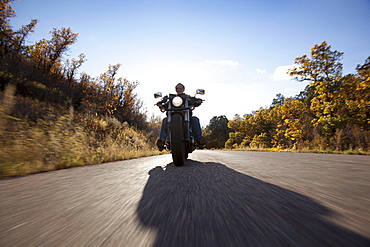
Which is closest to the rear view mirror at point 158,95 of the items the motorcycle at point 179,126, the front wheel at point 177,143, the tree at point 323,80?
the motorcycle at point 179,126

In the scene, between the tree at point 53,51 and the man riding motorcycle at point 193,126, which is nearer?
the man riding motorcycle at point 193,126

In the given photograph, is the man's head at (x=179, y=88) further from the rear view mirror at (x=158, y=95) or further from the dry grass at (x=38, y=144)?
the dry grass at (x=38, y=144)

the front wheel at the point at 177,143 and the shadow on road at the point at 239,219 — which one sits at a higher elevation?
the front wheel at the point at 177,143

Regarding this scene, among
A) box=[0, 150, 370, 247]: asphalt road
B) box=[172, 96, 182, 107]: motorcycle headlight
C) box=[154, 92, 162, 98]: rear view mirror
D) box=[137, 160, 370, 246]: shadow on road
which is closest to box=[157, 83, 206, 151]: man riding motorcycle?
box=[154, 92, 162, 98]: rear view mirror

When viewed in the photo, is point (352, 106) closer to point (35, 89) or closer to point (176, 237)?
point (176, 237)

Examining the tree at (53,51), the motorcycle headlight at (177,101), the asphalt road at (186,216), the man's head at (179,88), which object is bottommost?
the asphalt road at (186,216)

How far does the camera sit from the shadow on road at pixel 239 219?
0.84 m

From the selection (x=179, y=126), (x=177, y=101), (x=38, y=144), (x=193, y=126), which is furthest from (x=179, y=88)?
(x=38, y=144)

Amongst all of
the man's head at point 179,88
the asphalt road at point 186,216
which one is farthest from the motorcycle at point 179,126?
the asphalt road at point 186,216

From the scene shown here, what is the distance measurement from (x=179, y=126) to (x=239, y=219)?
2822mm

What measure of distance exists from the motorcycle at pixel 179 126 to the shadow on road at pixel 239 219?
194 centimetres

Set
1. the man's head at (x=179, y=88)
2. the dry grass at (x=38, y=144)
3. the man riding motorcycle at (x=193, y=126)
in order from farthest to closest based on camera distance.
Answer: the man's head at (x=179, y=88), the man riding motorcycle at (x=193, y=126), the dry grass at (x=38, y=144)

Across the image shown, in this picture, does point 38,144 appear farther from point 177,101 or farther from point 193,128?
point 193,128

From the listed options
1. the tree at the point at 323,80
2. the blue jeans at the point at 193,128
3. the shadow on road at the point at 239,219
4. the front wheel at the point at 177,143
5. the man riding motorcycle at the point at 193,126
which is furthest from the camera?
the tree at the point at 323,80
